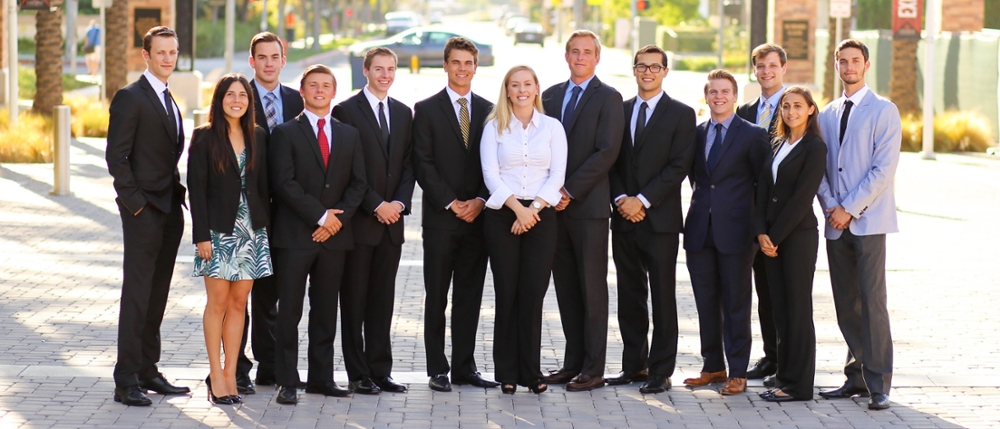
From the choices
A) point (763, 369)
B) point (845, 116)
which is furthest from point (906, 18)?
point (845, 116)

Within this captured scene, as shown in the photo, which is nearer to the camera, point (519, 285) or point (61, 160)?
point (519, 285)

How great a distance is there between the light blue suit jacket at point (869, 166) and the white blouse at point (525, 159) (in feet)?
5.04

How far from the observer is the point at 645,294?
307 inches

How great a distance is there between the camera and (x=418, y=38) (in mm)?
49594

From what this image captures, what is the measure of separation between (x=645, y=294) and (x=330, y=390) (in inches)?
75.2

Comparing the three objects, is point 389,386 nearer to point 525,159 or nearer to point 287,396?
point 287,396

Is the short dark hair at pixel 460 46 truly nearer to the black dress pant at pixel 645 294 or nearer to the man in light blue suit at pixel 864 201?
the black dress pant at pixel 645 294

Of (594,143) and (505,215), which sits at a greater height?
(594,143)

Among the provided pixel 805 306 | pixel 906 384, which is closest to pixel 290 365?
pixel 805 306

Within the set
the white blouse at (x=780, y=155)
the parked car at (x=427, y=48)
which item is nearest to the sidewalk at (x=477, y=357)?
the white blouse at (x=780, y=155)

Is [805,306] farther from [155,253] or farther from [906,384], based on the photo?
[155,253]

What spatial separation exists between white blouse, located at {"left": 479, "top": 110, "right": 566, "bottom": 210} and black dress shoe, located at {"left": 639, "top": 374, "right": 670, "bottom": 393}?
3.85ft

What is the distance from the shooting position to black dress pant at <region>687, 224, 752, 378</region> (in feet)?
24.6

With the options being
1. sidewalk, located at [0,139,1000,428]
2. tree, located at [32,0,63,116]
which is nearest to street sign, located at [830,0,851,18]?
sidewalk, located at [0,139,1000,428]
